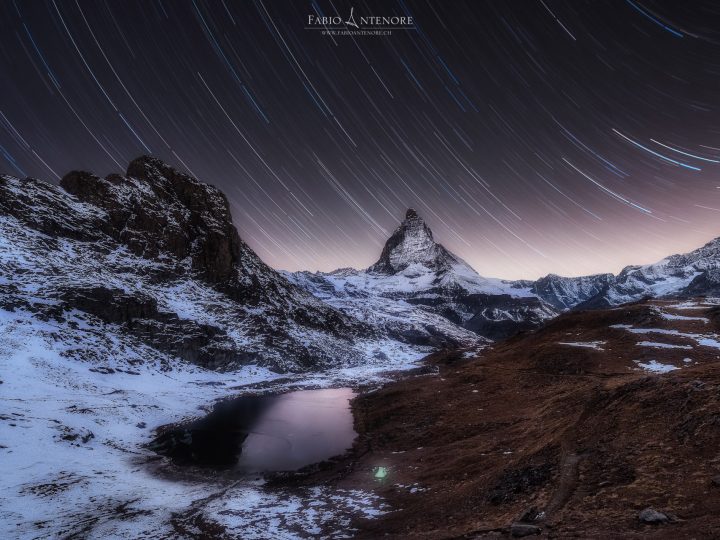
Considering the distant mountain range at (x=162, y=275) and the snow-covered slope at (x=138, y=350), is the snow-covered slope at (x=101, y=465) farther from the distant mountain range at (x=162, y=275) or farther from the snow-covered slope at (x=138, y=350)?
the distant mountain range at (x=162, y=275)

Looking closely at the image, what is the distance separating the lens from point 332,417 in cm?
4684

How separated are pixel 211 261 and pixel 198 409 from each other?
78.3 metres

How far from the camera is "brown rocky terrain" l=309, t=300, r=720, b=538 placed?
11.5 metres

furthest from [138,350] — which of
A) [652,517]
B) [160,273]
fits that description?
[652,517]

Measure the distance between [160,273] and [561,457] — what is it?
109 m

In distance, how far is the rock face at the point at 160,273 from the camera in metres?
76.4

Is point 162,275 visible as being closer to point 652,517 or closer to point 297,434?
point 297,434

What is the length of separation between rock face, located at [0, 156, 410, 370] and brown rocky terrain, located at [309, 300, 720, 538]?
61.0m

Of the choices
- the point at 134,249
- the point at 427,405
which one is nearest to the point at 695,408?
the point at 427,405

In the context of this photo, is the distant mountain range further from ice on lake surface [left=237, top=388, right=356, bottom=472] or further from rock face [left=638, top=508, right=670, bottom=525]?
rock face [left=638, top=508, right=670, bottom=525]

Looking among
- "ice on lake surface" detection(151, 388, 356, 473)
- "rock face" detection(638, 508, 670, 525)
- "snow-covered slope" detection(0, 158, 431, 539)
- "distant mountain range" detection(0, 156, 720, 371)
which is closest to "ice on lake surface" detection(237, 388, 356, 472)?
"ice on lake surface" detection(151, 388, 356, 473)

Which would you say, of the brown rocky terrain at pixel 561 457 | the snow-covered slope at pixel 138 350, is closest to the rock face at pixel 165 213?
the snow-covered slope at pixel 138 350

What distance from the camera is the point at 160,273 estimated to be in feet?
341

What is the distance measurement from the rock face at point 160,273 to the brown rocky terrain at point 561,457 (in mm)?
60989
